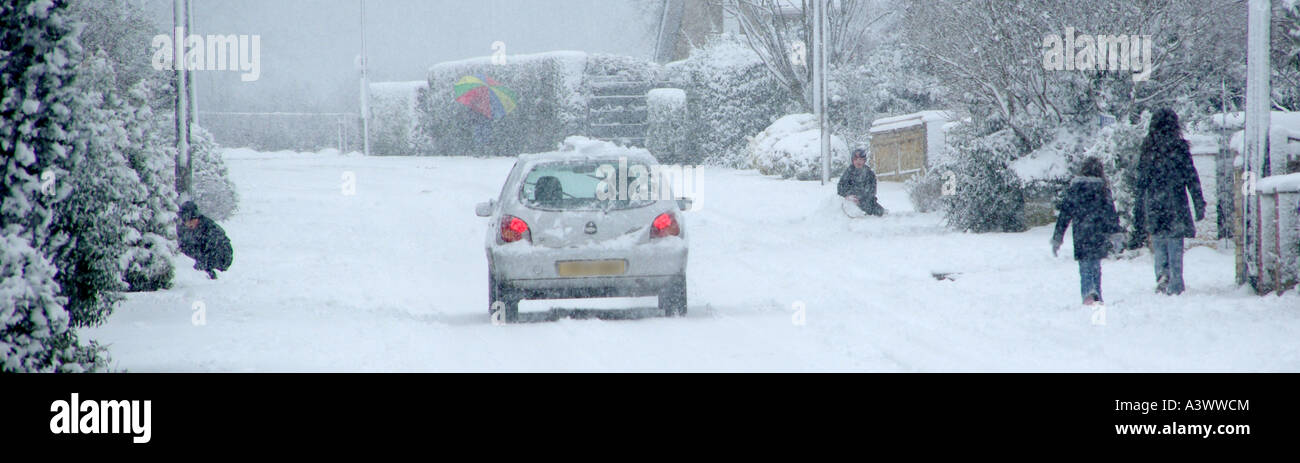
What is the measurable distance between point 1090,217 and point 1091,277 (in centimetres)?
51

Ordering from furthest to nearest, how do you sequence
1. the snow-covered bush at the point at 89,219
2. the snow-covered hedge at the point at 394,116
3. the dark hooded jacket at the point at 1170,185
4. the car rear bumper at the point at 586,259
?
the snow-covered hedge at the point at 394,116 < the dark hooded jacket at the point at 1170,185 < the car rear bumper at the point at 586,259 < the snow-covered bush at the point at 89,219

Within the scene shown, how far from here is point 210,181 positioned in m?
20.4

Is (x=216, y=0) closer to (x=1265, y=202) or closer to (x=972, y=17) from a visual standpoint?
(x=972, y=17)

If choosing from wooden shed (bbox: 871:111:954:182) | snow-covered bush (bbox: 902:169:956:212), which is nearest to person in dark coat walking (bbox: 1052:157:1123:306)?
snow-covered bush (bbox: 902:169:956:212)

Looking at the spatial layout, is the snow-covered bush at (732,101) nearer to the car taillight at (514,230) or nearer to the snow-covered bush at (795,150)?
the snow-covered bush at (795,150)

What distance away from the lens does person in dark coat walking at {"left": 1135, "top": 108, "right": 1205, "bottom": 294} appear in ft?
33.4

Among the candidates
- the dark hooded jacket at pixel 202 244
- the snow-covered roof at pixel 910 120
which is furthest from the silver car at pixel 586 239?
the snow-covered roof at pixel 910 120

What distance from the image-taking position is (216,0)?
43.8 meters

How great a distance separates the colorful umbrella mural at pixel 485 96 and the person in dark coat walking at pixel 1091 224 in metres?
28.2

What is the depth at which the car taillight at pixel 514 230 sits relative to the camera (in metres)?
9.55

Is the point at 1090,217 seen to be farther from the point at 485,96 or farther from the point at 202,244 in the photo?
the point at 485,96

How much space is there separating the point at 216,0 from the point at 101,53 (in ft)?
123

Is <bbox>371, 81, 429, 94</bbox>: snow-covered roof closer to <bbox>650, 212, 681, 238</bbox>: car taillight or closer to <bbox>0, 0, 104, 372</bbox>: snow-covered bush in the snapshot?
<bbox>650, 212, 681, 238</bbox>: car taillight
